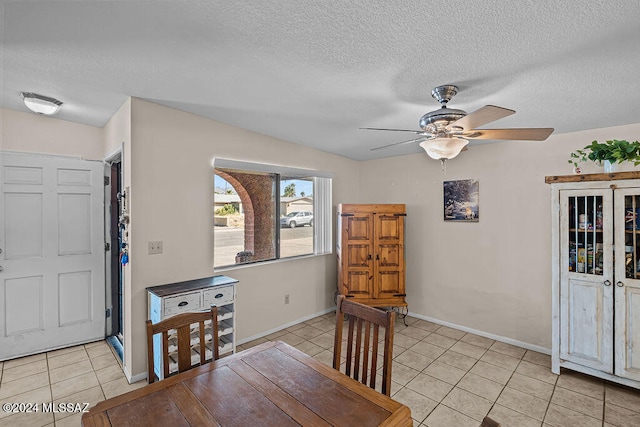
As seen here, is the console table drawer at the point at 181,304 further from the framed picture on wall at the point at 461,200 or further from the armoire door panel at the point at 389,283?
the framed picture on wall at the point at 461,200

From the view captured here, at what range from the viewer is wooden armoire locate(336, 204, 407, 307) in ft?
13.5

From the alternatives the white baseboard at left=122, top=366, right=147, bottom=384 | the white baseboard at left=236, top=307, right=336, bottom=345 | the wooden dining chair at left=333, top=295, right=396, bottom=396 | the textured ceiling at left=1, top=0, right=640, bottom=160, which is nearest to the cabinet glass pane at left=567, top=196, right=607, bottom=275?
the textured ceiling at left=1, top=0, right=640, bottom=160

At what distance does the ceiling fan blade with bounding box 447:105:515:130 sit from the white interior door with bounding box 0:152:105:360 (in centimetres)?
374

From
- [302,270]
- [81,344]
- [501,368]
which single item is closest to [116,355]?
[81,344]

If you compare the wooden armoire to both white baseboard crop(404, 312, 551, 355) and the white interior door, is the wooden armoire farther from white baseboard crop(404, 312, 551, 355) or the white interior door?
the white interior door

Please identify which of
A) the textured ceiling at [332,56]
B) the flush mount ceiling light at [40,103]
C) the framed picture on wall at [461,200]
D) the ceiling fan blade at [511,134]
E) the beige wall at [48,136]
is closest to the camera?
the textured ceiling at [332,56]

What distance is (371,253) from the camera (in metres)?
4.14

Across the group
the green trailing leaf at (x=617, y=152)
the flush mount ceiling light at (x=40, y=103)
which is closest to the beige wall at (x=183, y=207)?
the flush mount ceiling light at (x=40, y=103)

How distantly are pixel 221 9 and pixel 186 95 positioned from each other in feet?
4.25

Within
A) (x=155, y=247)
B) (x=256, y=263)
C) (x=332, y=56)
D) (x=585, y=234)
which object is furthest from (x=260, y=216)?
(x=585, y=234)

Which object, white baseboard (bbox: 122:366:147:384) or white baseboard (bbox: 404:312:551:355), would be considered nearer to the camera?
white baseboard (bbox: 122:366:147:384)

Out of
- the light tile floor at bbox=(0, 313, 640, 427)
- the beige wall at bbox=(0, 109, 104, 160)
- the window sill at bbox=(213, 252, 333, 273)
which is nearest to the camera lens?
the light tile floor at bbox=(0, 313, 640, 427)

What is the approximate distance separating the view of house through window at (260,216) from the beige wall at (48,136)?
1.48 metres

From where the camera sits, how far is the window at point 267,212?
3506 mm
